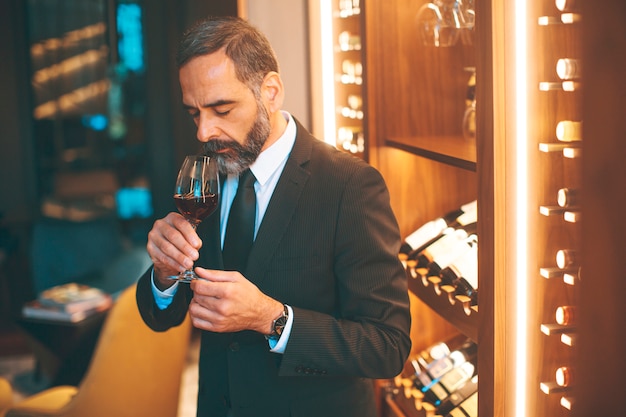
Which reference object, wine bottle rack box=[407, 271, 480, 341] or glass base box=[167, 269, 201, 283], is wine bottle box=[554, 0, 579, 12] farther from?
glass base box=[167, 269, 201, 283]

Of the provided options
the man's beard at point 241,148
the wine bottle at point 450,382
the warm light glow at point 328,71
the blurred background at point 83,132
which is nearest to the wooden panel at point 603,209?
the man's beard at point 241,148

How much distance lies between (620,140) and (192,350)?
482 centimetres

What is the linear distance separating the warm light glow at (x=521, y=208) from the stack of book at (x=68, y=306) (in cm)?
321

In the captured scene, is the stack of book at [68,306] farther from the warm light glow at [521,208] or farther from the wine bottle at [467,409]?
the warm light glow at [521,208]

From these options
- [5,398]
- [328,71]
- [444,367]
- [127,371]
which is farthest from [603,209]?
[5,398]

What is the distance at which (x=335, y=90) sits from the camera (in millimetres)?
3141

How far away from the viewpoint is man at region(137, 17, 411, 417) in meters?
1.77

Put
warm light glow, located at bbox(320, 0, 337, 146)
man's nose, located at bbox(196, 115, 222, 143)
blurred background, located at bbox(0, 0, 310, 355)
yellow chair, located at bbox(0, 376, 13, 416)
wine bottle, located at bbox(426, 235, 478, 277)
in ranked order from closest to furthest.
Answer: man's nose, located at bbox(196, 115, 222, 143) < wine bottle, located at bbox(426, 235, 478, 277) < warm light glow, located at bbox(320, 0, 337, 146) < yellow chair, located at bbox(0, 376, 13, 416) < blurred background, located at bbox(0, 0, 310, 355)

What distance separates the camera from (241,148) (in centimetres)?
187

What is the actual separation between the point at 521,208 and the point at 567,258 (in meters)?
0.14

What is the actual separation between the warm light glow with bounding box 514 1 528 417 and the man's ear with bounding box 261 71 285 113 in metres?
0.62

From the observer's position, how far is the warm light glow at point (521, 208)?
1553mm

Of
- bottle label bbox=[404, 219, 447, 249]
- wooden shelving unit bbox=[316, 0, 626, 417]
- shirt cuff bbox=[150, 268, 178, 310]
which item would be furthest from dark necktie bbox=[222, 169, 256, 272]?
bottle label bbox=[404, 219, 447, 249]

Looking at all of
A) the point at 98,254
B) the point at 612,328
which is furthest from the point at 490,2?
the point at 98,254
